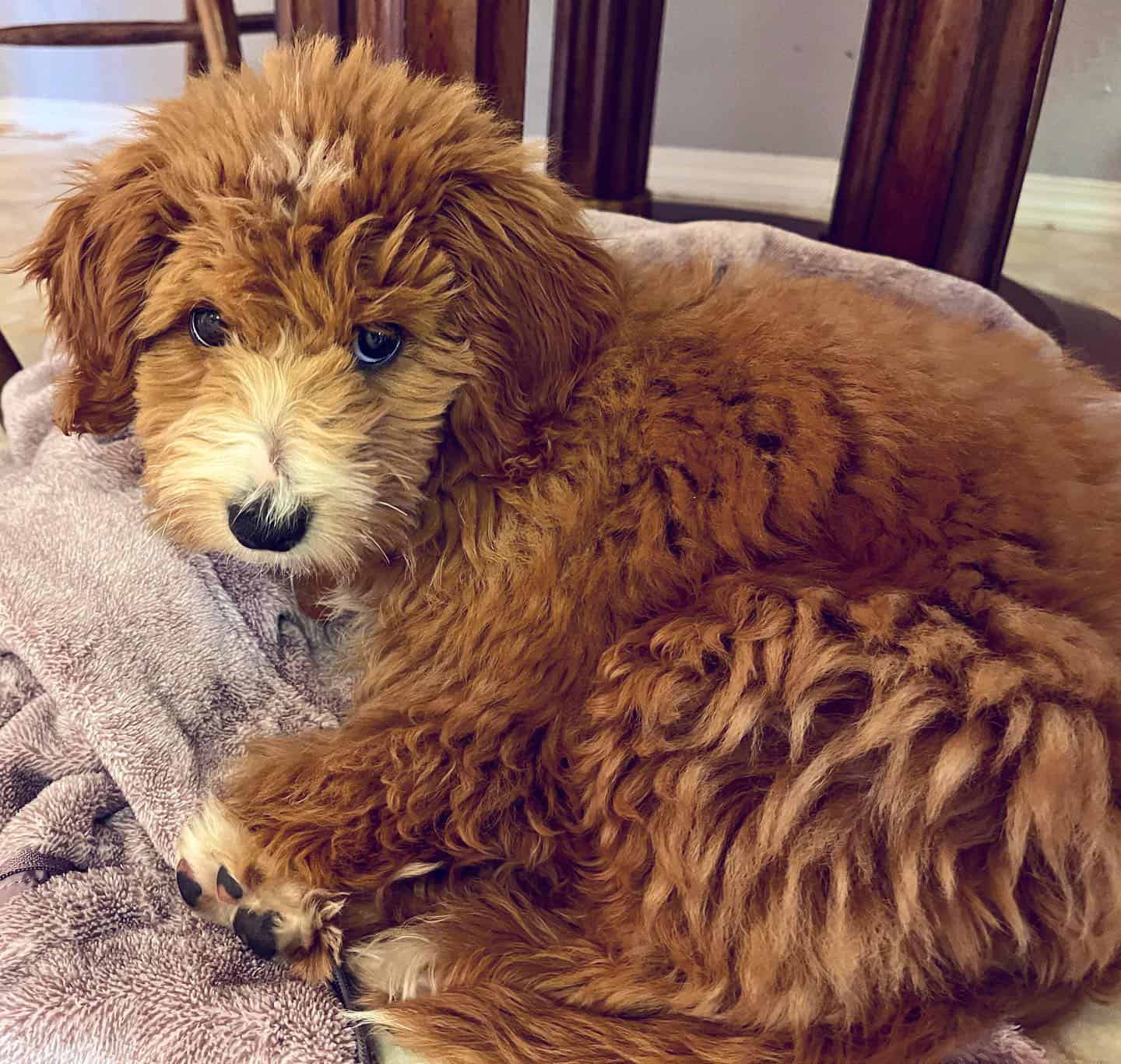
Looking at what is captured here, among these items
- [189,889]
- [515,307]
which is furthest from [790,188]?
[189,889]

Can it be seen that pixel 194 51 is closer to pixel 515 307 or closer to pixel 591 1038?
pixel 515 307

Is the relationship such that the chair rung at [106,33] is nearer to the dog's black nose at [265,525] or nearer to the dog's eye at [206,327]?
the dog's eye at [206,327]

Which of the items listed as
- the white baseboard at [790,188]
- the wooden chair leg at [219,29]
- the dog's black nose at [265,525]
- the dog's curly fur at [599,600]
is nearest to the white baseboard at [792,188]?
the white baseboard at [790,188]

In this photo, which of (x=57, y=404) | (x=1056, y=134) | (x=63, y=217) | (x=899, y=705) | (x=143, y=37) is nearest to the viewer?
(x=899, y=705)

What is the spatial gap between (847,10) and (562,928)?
10.9ft

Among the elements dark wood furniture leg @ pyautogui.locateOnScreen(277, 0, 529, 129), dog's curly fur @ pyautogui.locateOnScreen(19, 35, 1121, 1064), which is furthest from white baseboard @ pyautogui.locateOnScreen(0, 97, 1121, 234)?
dog's curly fur @ pyautogui.locateOnScreen(19, 35, 1121, 1064)

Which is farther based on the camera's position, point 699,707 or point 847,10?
point 847,10

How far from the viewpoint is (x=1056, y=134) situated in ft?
11.8

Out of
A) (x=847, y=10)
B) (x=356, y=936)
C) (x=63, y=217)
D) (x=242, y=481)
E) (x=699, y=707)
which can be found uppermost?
(x=847, y=10)

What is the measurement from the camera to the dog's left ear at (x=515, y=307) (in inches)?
41.5

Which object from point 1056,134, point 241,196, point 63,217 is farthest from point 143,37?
point 1056,134

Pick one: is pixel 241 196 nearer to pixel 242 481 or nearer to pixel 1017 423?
pixel 242 481

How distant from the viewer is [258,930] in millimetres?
1037

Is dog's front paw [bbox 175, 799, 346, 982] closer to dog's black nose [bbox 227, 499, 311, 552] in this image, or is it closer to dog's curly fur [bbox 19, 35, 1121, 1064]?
dog's curly fur [bbox 19, 35, 1121, 1064]
